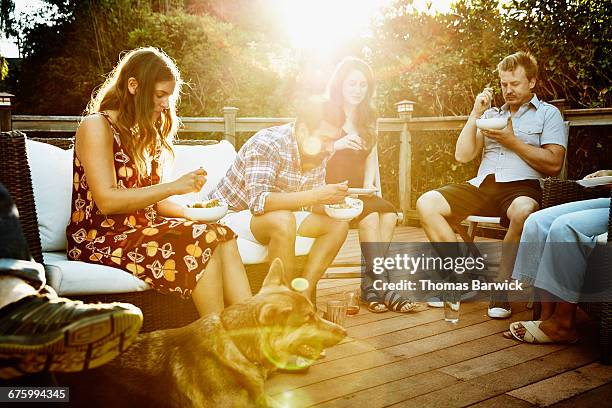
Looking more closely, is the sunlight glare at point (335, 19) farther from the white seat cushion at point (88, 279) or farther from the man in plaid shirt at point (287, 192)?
the white seat cushion at point (88, 279)

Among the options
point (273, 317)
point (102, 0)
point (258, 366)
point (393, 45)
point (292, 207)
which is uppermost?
point (102, 0)

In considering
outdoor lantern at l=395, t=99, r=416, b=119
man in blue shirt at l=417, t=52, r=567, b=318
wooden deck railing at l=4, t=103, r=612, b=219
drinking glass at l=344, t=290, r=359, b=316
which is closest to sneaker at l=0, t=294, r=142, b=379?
drinking glass at l=344, t=290, r=359, b=316

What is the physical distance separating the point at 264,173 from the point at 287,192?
19 centimetres

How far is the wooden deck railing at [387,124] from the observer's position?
3.93 m

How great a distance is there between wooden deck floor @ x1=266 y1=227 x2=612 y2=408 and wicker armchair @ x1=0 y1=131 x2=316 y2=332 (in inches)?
19.1

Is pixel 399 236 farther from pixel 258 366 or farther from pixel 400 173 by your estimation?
pixel 258 366

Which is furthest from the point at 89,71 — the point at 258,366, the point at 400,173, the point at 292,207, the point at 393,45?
Answer: the point at 258,366

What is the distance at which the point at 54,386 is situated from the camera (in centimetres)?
103

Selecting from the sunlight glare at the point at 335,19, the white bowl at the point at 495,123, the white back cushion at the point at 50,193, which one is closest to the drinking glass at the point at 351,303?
the white bowl at the point at 495,123

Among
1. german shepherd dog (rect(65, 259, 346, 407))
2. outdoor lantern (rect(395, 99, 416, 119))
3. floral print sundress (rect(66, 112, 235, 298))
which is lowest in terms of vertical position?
german shepherd dog (rect(65, 259, 346, 407))

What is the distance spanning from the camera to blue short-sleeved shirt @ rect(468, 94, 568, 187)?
3.21 meters

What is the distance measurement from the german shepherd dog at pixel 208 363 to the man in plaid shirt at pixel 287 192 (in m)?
0.76

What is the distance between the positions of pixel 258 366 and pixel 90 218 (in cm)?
93

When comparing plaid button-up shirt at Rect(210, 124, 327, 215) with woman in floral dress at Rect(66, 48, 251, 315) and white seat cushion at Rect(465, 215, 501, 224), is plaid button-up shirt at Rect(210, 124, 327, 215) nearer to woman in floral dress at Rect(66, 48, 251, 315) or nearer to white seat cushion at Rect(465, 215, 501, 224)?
woman in floral dress at Rect(66, 48, 251, 315)
